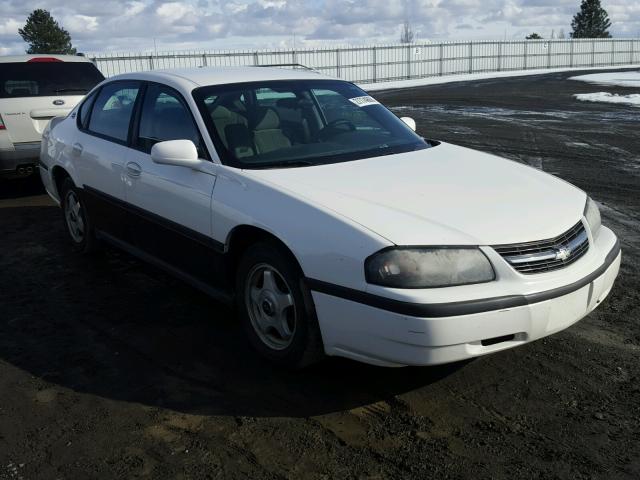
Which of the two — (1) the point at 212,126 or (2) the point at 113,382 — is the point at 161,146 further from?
(2) the point at 113,382

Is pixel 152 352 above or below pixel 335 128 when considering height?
below

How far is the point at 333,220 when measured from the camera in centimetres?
314

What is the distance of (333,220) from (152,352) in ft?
5.01

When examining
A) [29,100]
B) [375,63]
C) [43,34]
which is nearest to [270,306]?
[29,100]

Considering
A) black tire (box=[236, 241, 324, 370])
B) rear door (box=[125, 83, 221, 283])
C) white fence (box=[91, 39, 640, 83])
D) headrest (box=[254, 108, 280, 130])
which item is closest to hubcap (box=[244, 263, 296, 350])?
black tire (box=[236, 241, 324, 370])

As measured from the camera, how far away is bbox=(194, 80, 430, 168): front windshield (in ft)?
13.3

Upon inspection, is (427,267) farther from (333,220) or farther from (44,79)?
(44,79)

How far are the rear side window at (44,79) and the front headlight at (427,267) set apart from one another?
6566mm

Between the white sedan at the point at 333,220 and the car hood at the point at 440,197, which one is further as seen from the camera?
the car hood at the point at 440,197

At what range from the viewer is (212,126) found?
413 cm

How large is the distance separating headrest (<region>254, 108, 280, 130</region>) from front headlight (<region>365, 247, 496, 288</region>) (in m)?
1.59

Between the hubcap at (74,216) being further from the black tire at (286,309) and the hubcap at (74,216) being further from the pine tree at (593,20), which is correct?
the pine tree at (593,20)

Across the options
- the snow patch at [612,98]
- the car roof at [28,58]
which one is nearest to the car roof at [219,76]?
the car roof at [28,58]

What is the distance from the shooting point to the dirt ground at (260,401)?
9.29 ft
